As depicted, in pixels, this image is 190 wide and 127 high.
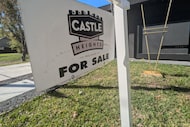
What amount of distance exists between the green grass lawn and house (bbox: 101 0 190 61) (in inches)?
126

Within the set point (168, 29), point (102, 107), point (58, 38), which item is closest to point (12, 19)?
point (168, 29)

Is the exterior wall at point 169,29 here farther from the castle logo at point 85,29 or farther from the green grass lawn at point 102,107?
the castle logo at point 85,29

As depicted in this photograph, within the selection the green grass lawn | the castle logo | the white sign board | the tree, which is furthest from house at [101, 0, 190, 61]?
the tree

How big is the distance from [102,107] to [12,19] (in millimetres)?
10622

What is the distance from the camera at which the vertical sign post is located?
120 cm

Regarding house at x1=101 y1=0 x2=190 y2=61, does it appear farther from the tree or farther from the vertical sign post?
the tree

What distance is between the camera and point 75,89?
10.7 feet

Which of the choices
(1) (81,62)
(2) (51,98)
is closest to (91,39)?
(1) (81,62)

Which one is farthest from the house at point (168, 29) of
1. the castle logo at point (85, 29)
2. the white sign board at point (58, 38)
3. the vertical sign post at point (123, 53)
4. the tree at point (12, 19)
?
the tree at point (12, 19)

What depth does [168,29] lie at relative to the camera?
6207mm

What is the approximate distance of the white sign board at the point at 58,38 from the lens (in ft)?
3.14

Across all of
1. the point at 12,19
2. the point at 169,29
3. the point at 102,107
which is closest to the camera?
the point at 102,107

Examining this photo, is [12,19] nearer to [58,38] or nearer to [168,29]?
[168,29]

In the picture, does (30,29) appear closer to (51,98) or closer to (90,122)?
(90,122)
